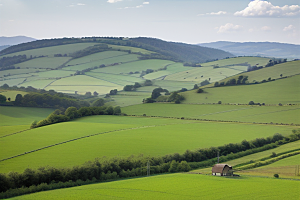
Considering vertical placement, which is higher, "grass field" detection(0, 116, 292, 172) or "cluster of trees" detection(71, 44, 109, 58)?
"cluster of trees" detection(71, 44, 109, 58)

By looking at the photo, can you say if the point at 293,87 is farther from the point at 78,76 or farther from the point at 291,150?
the point at 78,76

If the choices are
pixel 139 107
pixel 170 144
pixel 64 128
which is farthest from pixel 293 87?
pixel 64 128

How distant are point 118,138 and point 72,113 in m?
19.9

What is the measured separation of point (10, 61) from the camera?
6511 inches

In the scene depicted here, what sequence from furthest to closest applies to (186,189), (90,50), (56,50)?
1. (56,50)
2. (90,50)
3. (186,189)

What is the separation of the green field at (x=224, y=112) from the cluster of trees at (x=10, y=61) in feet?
307

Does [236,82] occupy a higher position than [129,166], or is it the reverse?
[236,82]

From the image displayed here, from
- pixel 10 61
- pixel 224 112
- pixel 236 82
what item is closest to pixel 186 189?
pixel 224 112

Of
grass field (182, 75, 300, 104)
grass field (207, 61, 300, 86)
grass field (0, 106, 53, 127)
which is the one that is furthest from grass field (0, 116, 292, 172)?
grass field (207, 61, 300, 86)

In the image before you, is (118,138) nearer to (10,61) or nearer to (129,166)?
(129,166)

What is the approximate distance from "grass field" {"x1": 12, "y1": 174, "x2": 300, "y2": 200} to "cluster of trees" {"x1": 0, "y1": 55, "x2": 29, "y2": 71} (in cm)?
13504

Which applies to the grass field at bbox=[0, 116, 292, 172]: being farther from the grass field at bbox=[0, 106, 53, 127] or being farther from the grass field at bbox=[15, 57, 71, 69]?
the grass field at bbox=[15, 57, 71, 69]

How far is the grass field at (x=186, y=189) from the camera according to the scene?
30.1 m

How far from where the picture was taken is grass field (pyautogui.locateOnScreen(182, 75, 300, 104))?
82006 mm
